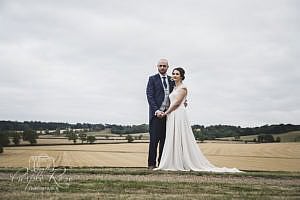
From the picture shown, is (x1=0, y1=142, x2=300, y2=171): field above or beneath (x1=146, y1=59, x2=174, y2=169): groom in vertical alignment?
beneath

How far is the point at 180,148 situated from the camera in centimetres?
1298

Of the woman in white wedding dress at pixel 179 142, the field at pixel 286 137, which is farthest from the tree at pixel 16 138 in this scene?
the woman in white wedding dress at pixel 179 142

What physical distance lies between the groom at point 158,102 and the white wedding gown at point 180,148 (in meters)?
0.32

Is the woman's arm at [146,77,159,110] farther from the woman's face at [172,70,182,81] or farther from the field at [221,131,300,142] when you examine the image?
the field at [221,131,300,142]

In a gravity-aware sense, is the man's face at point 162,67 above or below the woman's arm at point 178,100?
above

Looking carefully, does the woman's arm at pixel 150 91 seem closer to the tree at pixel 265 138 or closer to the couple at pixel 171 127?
the couple at pixel 171 127

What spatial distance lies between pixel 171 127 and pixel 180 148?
75 cm

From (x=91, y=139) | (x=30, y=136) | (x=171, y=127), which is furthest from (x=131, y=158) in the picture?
(x=91, y=139)

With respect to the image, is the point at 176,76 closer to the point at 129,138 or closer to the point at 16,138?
the point at 16,138

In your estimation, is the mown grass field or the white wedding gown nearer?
the mown grass field

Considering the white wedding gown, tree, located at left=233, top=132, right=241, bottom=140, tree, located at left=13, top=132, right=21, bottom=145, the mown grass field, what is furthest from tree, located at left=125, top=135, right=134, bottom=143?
the mown grass field

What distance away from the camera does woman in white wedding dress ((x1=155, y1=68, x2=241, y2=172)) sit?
503 inches

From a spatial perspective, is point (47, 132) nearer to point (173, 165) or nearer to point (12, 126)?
point (12, 126)

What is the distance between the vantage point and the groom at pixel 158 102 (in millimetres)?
13461
